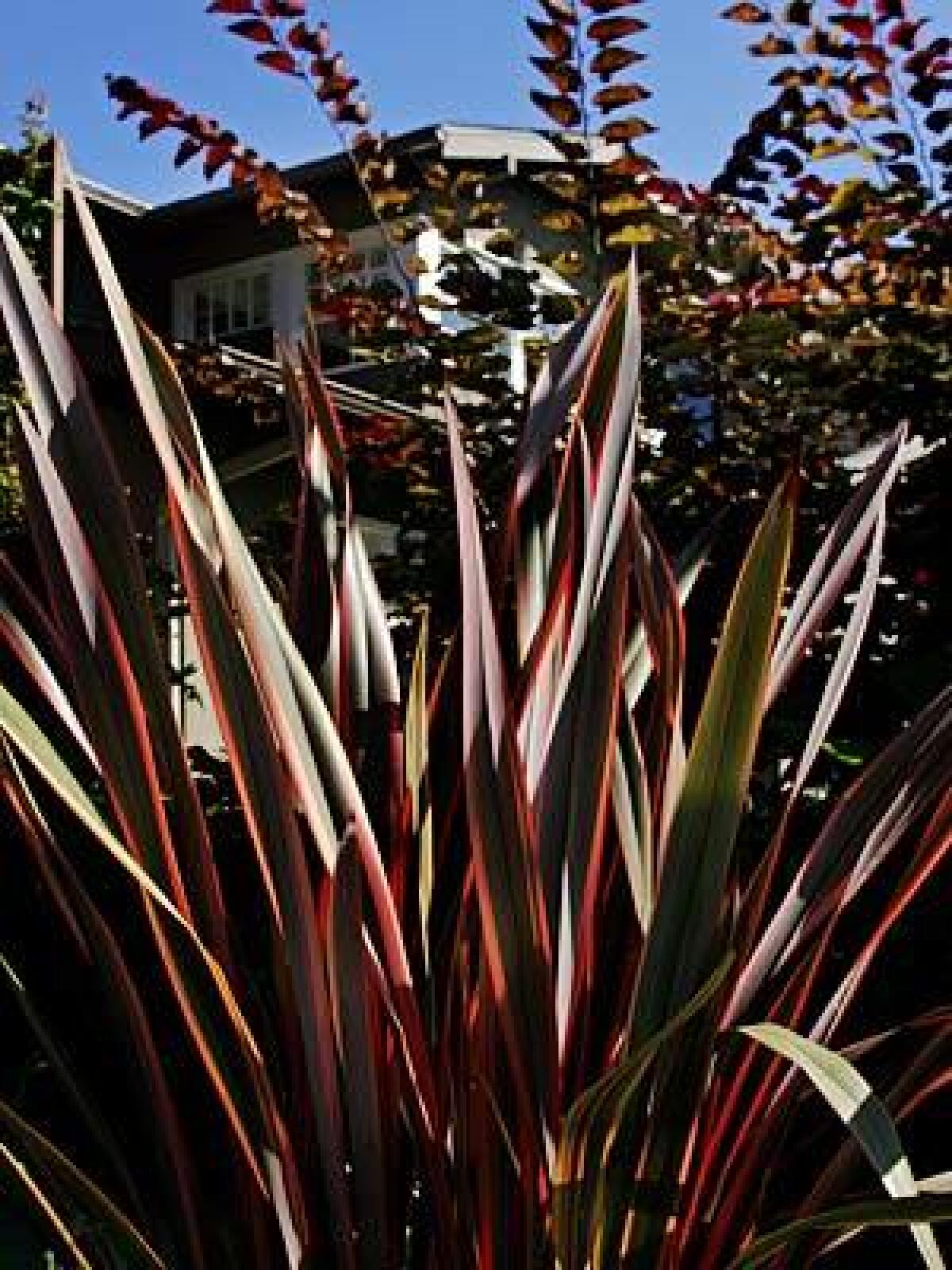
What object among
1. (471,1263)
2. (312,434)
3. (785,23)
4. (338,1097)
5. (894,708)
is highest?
(785,23)

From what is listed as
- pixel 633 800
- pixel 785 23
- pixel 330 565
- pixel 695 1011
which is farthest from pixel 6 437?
pixel 695 1011

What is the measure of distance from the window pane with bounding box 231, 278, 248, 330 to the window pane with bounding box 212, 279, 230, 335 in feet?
0.18

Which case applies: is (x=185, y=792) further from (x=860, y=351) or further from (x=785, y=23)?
(x=785, y=23)

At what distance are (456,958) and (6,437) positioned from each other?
3.57 meters

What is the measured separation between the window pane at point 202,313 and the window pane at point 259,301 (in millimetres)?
392

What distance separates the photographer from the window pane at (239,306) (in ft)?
52.6

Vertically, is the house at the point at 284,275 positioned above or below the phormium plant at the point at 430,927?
above

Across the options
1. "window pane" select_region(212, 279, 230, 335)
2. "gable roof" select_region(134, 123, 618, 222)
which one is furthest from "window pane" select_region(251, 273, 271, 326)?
"gable roof" select_region(134, 123, 618, 222)

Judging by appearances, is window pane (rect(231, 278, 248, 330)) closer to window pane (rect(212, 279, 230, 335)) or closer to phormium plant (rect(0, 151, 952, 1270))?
window pane (rect(212, 279, 230, 335))

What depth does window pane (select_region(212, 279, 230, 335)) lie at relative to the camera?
15914 mm

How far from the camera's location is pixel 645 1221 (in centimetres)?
138

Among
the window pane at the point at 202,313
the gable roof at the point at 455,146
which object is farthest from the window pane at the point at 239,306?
the gable roof at the point at 455,146

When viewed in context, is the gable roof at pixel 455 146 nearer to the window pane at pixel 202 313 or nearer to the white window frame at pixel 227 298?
the white window frame at pixel 227 298

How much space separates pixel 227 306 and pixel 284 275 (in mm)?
1317
